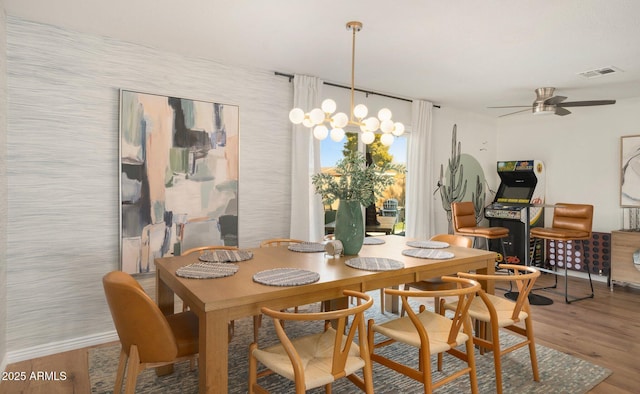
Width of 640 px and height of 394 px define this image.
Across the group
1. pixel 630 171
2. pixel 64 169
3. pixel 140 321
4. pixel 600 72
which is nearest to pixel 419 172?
pixel 600 72

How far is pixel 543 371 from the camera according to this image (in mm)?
2566

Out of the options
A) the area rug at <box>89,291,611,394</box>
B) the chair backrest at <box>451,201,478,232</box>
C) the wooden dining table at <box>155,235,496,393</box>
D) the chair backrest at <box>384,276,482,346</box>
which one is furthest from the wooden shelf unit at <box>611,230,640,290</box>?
the chair backrest at <box>384,276,482,346</box>

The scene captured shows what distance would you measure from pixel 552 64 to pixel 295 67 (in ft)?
8.09

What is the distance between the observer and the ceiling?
2486mm

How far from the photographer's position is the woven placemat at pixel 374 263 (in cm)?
223

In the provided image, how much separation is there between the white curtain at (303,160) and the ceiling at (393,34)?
0.17 meters

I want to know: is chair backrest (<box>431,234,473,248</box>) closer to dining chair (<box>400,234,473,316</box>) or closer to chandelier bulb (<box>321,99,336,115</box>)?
dining chair (<box>400,234,473,316</box>)

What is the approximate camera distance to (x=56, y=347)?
9.51 ft

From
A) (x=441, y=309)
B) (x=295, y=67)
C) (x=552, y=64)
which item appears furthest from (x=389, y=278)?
(x=552, y=64)

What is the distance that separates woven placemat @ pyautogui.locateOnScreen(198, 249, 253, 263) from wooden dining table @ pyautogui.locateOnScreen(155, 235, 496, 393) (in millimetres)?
55

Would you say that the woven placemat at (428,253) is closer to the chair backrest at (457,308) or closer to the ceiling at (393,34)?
the chair backrest at (457,308)

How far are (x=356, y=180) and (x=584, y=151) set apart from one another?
14.9 ft

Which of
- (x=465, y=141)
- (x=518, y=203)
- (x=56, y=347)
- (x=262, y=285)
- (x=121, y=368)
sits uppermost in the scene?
(x=465, y=141)

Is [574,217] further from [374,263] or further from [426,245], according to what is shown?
[374,263]
